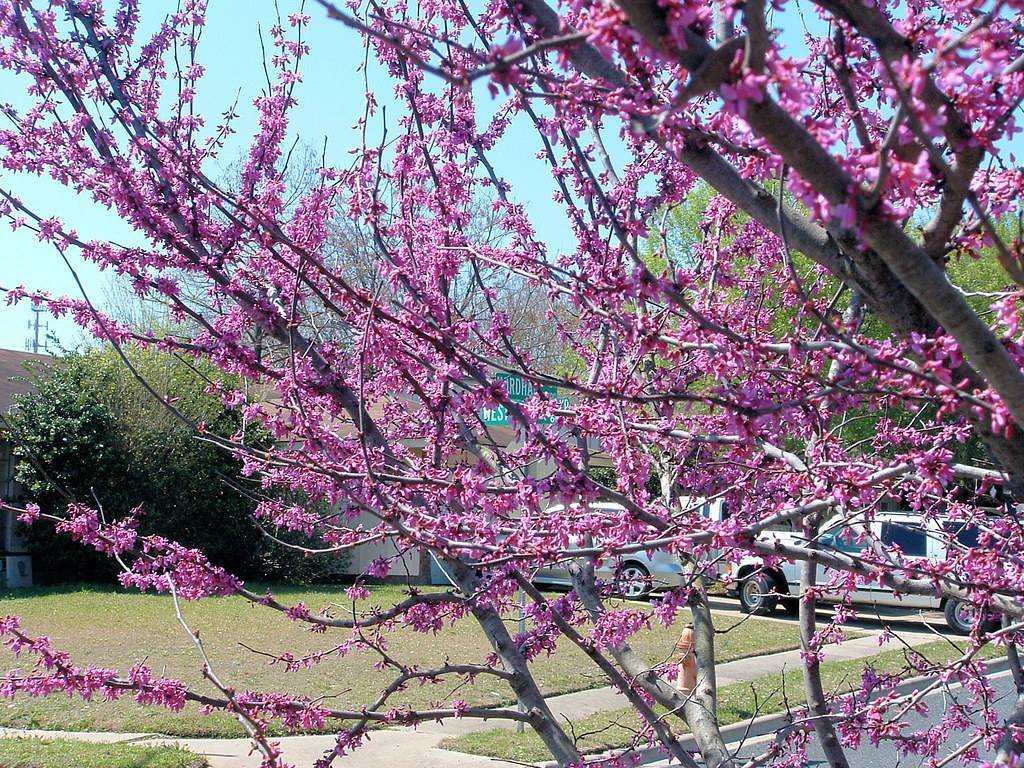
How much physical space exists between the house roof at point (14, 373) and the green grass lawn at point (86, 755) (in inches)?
511

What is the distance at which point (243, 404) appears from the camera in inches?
173

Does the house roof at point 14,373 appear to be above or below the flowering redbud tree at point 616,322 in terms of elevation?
above

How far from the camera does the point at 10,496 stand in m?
19.7

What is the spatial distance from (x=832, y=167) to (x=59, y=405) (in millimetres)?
19949

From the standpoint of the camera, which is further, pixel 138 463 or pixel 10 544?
pixel 138 463

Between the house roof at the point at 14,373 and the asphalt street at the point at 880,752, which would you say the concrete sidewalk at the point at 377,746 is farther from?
the house roof at the point at 14,373

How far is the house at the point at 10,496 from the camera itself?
61.1 ft

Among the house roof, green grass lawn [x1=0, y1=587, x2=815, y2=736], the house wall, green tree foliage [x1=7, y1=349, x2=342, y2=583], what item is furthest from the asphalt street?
the house roof

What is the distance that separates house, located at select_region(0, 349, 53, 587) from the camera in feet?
61.1

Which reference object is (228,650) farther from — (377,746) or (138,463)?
(138,463)

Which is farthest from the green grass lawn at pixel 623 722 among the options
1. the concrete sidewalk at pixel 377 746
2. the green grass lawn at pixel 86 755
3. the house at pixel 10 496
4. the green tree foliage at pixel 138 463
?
the house at pixel 10 496

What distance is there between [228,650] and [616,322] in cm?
1188

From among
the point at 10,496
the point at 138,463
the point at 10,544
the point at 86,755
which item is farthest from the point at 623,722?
the point at 10,496

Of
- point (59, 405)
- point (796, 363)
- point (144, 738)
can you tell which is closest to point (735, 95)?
point (796, 363)
